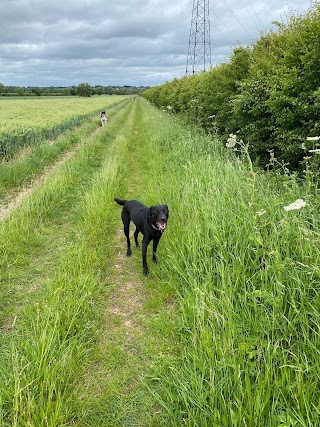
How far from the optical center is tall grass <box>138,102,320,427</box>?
6.15ft

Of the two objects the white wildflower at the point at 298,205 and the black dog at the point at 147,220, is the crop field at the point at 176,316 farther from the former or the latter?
the black dog at the point at 147,220

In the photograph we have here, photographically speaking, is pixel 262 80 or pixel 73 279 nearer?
pixel 73 279

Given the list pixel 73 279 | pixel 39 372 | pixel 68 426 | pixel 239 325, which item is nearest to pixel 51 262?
pixel 73 279

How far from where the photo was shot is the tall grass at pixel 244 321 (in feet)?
6.15

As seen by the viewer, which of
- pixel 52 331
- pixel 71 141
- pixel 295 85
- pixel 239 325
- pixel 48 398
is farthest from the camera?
pixel 71 141

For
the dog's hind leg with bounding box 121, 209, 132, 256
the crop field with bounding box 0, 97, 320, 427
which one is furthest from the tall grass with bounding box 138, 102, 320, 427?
the dog's hind leg with bounding box 121, 209, 132, 256

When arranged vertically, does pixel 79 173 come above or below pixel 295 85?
below

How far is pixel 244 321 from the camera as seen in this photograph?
8.29 ft

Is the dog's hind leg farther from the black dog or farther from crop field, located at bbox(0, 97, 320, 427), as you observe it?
crop field, located at bbox(0, 97, 320, 427)

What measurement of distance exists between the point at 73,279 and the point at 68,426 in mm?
1731

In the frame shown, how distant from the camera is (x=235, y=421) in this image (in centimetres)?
181

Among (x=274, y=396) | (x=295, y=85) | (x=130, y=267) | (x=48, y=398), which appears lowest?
(x=130, y=267)

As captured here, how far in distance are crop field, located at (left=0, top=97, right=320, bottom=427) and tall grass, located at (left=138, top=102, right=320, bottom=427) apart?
0.05 ft

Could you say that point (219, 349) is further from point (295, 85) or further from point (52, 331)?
point (295, 85)
